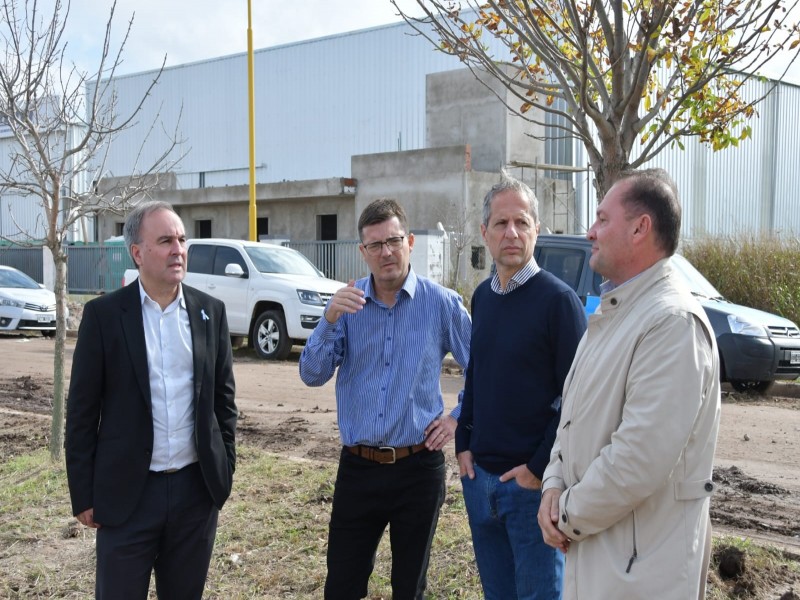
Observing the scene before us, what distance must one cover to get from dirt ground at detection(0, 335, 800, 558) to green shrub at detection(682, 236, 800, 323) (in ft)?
15.7

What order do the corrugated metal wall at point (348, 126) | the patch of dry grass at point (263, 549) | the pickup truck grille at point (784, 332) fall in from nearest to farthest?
1. the patch of dry grass at point (263, 549)
2. the pickup truck grille at point (784, 332)
3. the corrugated metal wall at point (348, 126)

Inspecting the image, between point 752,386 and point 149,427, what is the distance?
9.90 m

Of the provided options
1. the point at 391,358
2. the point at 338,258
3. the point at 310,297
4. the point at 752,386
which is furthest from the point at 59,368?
the point at 338,258

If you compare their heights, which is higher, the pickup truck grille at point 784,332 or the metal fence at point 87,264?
the metal fence at point 87,264

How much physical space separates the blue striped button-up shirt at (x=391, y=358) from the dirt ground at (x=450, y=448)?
2.47m

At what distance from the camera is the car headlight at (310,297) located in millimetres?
14219

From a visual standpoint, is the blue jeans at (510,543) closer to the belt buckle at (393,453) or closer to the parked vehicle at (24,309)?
the belt buckle at (393,453)

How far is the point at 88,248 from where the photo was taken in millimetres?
30406

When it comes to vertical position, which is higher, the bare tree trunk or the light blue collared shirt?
the light blue collared shirt

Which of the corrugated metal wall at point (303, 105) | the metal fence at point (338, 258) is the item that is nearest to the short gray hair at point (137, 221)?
the metal fence at point (338, 258)

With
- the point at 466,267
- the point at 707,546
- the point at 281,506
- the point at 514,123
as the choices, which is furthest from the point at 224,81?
the point at 707,546

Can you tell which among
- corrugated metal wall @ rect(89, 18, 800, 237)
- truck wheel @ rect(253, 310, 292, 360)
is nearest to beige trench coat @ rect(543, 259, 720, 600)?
truck wheel @ rect(253, 310, 292, 360)

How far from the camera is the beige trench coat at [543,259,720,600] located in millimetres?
2289

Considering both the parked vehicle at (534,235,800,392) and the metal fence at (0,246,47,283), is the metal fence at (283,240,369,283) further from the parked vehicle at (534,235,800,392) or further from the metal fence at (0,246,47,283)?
the parked vehicle at (534,235,800,392)
